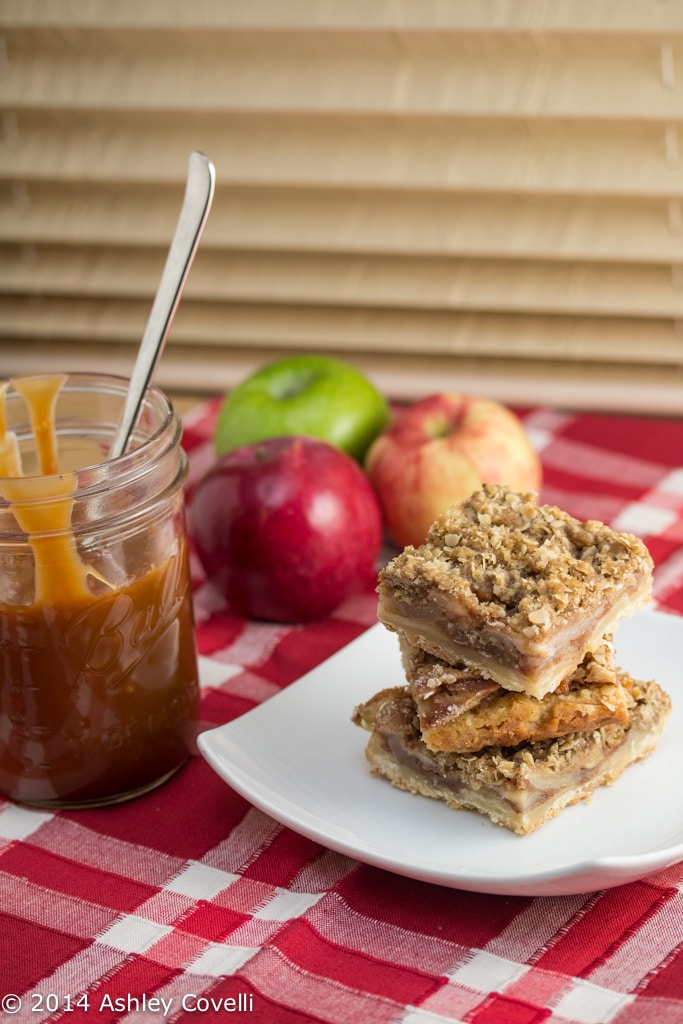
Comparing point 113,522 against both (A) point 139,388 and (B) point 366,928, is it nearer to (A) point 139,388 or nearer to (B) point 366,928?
(A) point 139,388

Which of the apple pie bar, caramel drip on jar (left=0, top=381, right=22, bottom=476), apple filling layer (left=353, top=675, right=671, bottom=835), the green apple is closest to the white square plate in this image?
apple filling layer (left=353, top=675, right=671, bottom=835)

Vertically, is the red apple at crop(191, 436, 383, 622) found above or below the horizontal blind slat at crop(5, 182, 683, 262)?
below

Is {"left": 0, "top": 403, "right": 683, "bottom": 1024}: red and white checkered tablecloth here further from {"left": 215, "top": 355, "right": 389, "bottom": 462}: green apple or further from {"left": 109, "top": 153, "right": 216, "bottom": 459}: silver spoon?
{"left": 215, "top": 355, "right": 389, "bottom": 462}: green apple

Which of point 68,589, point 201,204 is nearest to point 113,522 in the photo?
point 68,589

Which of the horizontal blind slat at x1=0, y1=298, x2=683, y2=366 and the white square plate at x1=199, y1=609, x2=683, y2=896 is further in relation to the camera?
→ the horizontal blind slat at x1=0, y1=298, x2=683, y2=366

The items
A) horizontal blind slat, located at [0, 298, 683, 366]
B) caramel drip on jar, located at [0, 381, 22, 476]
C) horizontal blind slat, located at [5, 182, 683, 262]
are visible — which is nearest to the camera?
caramel drip on jar, located at [0, 381, 22, 476]

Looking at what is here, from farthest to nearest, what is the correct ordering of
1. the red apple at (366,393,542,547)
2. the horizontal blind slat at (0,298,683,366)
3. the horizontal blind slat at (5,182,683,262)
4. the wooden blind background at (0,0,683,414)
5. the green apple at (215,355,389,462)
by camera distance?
the horizontal blind slat at (0,298,683,366), the horizontal blind slat at (5,182,683,262), the wooden blind background at (0,0,683,414), the green apple at (215,355,389,462), the red apple at (366,393,542,547)

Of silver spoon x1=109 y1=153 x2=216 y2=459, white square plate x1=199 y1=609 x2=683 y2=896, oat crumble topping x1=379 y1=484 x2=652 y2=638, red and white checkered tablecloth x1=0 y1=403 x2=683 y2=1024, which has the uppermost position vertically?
silver spoon x1=109 y1=153 x2=216 y2=459
